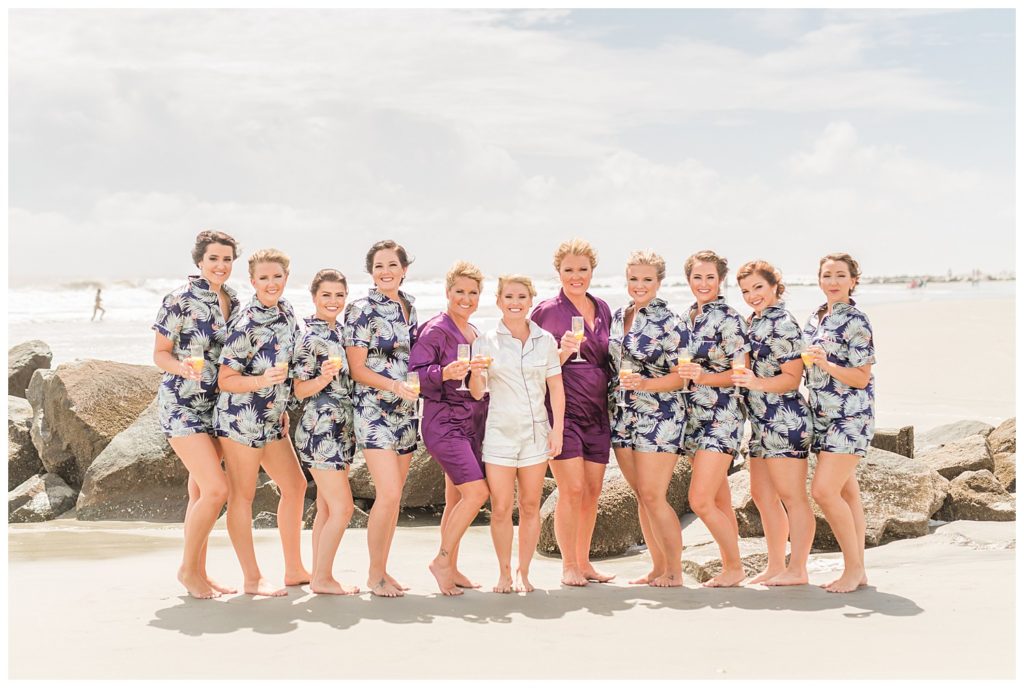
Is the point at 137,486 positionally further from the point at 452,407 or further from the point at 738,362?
the point at 738,362

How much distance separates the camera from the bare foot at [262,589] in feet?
22.8

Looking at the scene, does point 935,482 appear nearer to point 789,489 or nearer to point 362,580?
point 789,489

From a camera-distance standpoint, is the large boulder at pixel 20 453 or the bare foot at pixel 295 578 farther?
the large boulder at pixel 20 453

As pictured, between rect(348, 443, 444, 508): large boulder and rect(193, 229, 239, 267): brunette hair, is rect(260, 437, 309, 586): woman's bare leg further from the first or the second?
rect(348, 443, 444, 508): large boulder

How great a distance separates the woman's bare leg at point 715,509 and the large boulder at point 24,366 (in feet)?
35.1

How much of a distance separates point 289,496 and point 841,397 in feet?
12.2

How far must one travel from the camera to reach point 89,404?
37.2 feet

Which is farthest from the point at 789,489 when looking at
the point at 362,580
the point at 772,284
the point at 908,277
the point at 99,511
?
the point at 908,277

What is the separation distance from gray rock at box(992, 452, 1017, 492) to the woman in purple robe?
6.57 m

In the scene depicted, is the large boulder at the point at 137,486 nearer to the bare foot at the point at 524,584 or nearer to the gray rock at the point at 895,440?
the bare foot at the point at 524,584

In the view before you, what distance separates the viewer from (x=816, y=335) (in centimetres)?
700

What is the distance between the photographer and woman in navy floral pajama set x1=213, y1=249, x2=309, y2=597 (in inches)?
265

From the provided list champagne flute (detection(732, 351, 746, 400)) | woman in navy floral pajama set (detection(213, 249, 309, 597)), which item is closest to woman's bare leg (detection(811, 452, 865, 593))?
champagne flute (detection(732, 351, 746, 400))

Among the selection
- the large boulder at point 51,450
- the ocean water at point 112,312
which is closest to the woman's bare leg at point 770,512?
the large boulder at point 51,450
